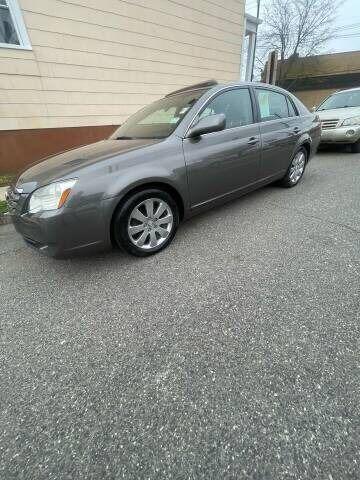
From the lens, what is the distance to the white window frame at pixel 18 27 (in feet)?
15.7

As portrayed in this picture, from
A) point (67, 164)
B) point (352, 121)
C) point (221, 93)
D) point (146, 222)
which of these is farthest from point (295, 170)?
point (67, 164)

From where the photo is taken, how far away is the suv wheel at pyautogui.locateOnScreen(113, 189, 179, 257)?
99.0 inches

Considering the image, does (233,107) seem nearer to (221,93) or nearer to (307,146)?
(221,93)

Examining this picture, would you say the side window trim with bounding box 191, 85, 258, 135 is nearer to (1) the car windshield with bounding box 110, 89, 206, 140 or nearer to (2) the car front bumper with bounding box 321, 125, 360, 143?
(1) the car windshield with bounding box 110, 89, 206, 140

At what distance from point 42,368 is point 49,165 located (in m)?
1.89

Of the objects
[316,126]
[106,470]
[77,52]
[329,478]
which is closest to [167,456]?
[106,470]

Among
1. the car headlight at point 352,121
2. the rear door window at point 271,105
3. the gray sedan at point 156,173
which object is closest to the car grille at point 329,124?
the car headlight at point 352,121

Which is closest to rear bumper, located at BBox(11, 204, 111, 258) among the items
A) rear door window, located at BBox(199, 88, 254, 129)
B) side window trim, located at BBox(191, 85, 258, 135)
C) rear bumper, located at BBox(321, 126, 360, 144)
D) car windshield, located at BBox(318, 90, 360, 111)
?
side window trim, located at BBox(191, 85, 258, 135)

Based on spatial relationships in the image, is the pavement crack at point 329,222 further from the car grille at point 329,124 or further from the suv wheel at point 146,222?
the car grille at point 329,124

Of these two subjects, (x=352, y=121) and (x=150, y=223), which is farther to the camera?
(x=352, y=121)

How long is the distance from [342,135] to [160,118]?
5485 mm

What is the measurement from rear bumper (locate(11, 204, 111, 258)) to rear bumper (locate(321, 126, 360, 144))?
21.8ft

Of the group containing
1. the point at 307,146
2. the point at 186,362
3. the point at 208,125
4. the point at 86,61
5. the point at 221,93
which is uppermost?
the point at 86,61

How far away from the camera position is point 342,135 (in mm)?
6555
